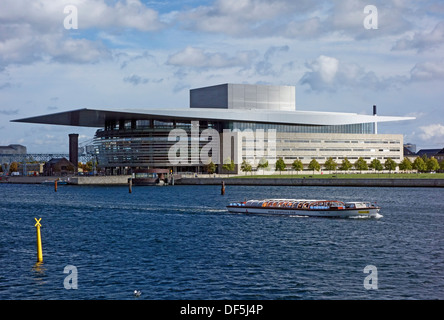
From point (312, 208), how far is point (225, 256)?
1887 cm

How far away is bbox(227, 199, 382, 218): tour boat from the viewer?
42500mm

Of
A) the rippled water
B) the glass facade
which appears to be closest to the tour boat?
the rippled water

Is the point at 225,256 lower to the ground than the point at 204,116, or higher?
lower

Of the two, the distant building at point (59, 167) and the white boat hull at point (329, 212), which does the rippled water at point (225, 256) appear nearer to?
the white boat hull at point (329, 212)

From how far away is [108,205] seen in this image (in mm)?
58469

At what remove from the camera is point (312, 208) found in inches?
1731

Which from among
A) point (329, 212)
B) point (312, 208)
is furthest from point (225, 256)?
point (312, 208)

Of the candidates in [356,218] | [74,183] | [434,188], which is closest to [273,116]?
[74,183]

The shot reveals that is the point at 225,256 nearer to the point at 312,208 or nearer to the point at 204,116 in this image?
the point at 312,208

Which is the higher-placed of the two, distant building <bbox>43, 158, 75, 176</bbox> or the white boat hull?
A: distant building <bbox>43, 158, 75, 176</bbox>

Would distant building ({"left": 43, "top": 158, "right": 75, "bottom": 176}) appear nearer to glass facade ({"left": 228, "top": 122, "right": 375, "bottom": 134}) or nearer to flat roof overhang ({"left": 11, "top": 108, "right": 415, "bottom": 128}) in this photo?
flat roof overhang ({"left": 11, "top": 108, "right": 415, "bottom": 128})

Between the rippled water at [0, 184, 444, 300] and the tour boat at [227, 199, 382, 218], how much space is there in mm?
1377

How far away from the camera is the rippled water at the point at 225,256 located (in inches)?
777

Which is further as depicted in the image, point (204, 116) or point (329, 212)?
point (204, 116)
